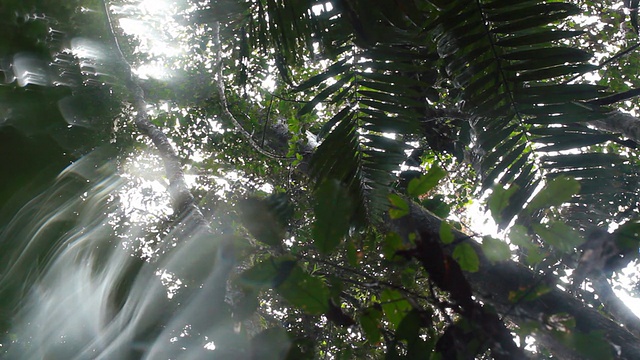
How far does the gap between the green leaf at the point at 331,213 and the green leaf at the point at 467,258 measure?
8.1 inches

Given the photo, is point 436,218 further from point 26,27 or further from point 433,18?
point 26,27

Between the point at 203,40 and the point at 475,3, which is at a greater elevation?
the point at 203,40

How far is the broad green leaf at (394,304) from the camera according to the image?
666 millimetres

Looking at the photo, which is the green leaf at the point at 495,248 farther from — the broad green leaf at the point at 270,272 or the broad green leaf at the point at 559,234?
the broad green leaf at the point at 270,272

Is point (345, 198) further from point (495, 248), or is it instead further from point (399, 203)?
point (495, 248)

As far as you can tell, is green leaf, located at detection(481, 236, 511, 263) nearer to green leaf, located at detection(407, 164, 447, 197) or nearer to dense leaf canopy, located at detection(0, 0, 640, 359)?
dense leaf canopy, located at detection(0, 0, 640, 359)

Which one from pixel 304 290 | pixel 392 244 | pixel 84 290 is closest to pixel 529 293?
pixel 392 244

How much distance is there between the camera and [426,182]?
67cm

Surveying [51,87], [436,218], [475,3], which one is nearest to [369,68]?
[475,3]

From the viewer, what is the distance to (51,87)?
169cm

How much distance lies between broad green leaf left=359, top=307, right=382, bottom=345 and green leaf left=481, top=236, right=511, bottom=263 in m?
0.20

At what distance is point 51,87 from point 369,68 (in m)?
1.32

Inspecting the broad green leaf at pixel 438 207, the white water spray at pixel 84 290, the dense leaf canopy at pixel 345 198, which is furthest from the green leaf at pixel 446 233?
the broad green leaf at pixel 438 207

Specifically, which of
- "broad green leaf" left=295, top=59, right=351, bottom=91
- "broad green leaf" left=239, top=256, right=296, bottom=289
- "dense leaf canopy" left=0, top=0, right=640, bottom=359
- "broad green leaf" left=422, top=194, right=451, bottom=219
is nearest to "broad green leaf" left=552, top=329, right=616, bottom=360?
"dense leaf canopy" left=0, top=0, right=640, bottom=359
